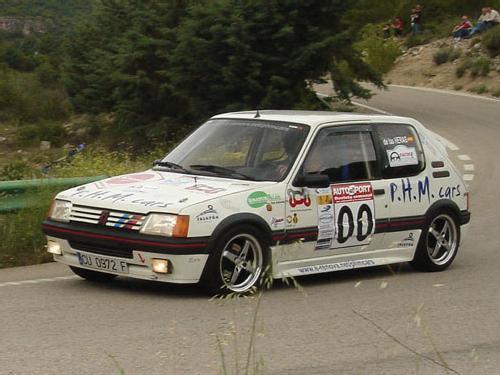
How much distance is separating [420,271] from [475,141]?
15626mm

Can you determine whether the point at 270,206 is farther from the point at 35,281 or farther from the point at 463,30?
the point at 463,30

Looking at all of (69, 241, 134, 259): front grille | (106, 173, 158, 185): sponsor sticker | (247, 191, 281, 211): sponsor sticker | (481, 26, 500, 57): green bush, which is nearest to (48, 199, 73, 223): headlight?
(69, 241, 134, 259): front grille

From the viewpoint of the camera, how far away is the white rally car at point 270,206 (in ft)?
28.0

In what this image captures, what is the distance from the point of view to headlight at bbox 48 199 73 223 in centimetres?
906

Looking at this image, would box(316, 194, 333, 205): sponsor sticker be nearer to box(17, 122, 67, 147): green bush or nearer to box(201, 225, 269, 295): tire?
box(201, 225, 269, 295): tire

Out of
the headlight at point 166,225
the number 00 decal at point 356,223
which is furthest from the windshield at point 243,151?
the headlight at point 166,225

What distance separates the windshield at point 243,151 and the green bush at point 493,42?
3483 cm

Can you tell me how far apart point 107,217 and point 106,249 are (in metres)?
0.26

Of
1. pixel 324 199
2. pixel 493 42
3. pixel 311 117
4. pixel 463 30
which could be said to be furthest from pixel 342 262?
pixel 463 30

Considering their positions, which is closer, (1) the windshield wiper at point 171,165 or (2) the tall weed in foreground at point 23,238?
(1) the windshield wiper at point 171,165

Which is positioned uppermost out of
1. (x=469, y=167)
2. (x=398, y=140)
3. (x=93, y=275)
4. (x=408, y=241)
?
(x=398, y=140)

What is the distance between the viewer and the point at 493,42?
43.5 metres

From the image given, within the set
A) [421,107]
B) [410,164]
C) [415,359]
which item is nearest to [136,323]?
[415,359]

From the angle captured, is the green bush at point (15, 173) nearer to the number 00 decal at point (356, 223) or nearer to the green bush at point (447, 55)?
the number 00 decal at point (356, 223)
